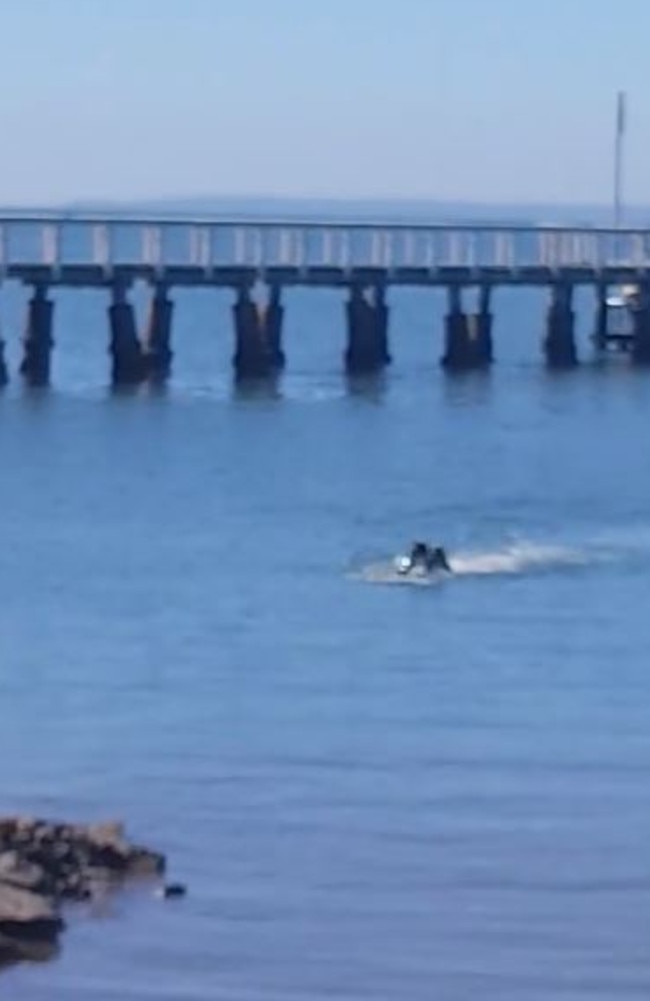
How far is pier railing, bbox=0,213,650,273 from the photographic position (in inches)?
2248

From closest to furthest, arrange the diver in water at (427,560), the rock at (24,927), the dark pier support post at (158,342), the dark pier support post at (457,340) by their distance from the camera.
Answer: the rock at (24,927)
the diver in water at (427,560)
the dark pier support post at (158,342)
the dark pier support post at (457,340)

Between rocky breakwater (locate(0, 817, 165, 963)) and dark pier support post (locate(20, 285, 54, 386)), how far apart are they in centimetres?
3697

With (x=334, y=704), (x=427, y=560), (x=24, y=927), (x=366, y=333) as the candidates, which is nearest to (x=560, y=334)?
(x=366, y=333)

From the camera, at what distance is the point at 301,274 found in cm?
5888

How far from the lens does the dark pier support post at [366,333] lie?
2421 inches

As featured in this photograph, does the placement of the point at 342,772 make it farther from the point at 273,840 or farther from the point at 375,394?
the point at 375,394

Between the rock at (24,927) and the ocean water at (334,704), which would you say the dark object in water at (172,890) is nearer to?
the ocean water at (334,704)

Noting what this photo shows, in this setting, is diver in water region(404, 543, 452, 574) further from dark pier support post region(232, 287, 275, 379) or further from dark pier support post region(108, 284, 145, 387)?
dark pier support post region(232, 287, 275, 379)

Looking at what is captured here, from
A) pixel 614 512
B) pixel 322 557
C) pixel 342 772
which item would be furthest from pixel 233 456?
pixel 342 772

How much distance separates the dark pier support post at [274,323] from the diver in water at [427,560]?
25837 mm

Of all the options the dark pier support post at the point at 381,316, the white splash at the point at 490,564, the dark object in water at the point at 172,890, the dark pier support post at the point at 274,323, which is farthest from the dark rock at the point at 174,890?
the dark pier support post at the point at 381,316

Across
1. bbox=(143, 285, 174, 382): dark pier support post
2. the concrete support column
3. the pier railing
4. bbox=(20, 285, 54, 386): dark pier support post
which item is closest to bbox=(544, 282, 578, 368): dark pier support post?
the pier railing

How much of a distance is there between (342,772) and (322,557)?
13321 millimetres

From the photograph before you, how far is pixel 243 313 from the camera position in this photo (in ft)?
196
